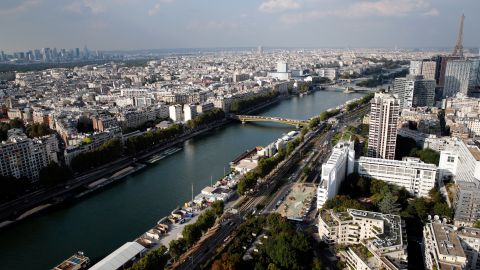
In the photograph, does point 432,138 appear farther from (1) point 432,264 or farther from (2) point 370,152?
(1) point 432,264

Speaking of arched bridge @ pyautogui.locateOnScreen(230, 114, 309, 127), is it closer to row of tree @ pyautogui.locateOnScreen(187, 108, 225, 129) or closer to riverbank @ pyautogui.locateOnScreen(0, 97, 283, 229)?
row of tree @ pyautogui.locateOnScreen(187, 108, 225, 129)

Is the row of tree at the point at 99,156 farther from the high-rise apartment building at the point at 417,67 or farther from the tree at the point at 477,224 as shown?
the high-rise apartment building at the point at 417,67

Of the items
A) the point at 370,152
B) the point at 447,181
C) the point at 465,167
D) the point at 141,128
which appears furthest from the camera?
the point at 141,128

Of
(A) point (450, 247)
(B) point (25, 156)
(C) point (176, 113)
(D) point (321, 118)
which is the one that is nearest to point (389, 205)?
(A) point (450, 247)

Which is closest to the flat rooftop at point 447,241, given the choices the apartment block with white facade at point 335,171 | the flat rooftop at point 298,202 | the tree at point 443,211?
the tree at point 443,211

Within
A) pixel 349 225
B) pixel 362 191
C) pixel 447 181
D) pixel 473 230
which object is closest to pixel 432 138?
pixel 447 181

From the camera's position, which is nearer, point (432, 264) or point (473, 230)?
point (432, 264)

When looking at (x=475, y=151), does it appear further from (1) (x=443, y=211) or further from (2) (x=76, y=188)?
(2) (x=76, y=188)
